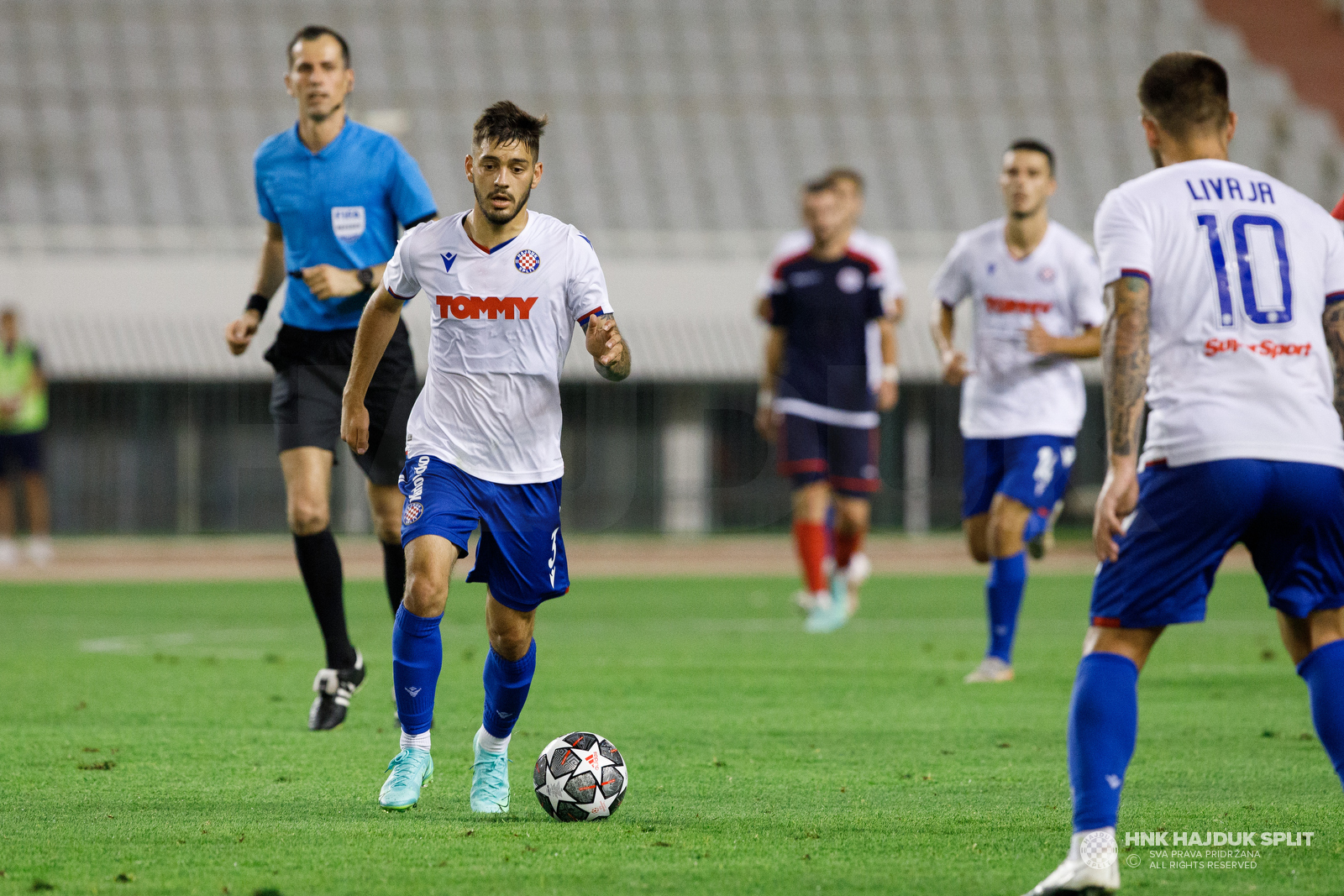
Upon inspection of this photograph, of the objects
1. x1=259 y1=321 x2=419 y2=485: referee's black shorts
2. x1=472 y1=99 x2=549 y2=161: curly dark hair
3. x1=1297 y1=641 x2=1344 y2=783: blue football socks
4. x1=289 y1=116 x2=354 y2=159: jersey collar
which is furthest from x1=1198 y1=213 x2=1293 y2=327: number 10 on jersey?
x1=289 y1=116 x2=354 y2=159: jersey collar

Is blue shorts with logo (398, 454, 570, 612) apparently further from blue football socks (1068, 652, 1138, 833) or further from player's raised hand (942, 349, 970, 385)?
player's raised hand (942, 349, 970, 385)

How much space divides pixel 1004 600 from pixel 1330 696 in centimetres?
468

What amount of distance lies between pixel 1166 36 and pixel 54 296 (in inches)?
862

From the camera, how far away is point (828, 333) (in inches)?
493

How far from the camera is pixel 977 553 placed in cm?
933

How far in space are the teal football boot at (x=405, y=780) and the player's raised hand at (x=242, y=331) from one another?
2394 mm

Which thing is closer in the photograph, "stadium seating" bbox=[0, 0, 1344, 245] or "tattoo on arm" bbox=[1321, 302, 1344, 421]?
"tattoo on arm" bbox=[1321, 302, 1344, 421]

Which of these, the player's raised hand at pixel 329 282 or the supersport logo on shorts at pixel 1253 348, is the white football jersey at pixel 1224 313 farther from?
the player's raised hand at pixel 329 282

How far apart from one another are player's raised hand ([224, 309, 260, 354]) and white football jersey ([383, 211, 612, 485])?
1812 millimetres

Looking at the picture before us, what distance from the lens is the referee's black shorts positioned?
6871 mm

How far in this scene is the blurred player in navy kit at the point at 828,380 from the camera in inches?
482

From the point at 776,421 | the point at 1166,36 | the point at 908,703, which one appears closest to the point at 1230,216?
the point at 908,703

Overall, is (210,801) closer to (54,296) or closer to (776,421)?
(776,421)

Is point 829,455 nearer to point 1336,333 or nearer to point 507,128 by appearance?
point 507,128
